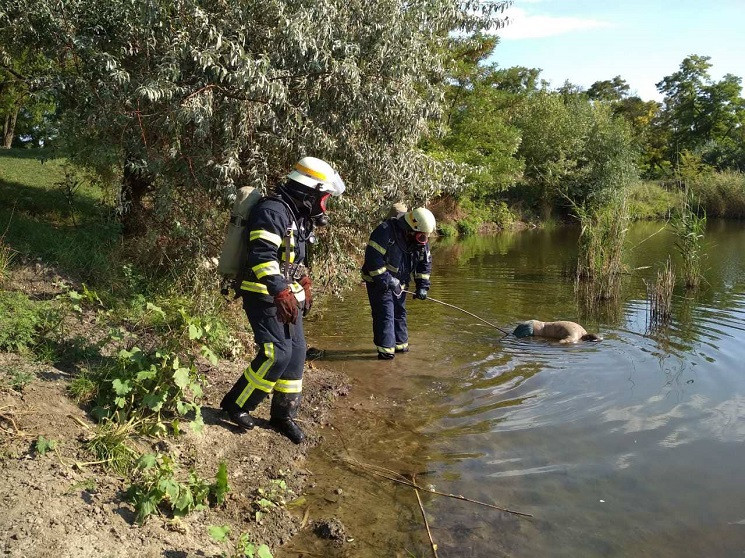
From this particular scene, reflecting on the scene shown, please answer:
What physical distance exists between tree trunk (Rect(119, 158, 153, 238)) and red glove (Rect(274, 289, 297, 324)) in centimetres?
387

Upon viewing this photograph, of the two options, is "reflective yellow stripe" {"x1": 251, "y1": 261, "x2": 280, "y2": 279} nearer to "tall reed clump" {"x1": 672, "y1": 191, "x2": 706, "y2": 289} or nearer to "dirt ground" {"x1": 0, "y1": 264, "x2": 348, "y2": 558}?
"dirt ground" {"x1": 0, "y1": 264, "x2": 348, "y2": 558}

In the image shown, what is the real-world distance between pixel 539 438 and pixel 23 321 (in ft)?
14.2

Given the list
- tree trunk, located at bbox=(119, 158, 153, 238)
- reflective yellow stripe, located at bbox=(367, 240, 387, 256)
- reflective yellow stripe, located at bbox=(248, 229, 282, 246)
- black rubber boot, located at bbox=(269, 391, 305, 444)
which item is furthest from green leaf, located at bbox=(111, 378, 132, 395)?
tree trunk, located at bbox=(119, 158, 153, 238)

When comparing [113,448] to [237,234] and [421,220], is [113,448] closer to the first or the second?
[237,234]

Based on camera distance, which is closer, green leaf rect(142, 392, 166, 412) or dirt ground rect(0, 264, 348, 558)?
dirt ground rect(0, 264, 348, 558)

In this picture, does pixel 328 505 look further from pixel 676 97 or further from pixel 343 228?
pixel 676 97

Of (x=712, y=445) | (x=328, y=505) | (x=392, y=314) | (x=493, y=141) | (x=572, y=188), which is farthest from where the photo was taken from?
(x=572, y=188)

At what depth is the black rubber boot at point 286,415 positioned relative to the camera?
4.72 m

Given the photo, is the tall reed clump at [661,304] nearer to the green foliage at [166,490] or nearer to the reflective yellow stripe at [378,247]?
the reflective yellow stripe at [378,247]

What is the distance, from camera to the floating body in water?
8.15m

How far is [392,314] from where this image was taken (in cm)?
725

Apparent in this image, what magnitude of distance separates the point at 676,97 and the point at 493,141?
125 ft

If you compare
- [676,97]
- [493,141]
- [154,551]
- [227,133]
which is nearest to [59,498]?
[154,551]

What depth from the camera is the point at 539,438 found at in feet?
16.8
